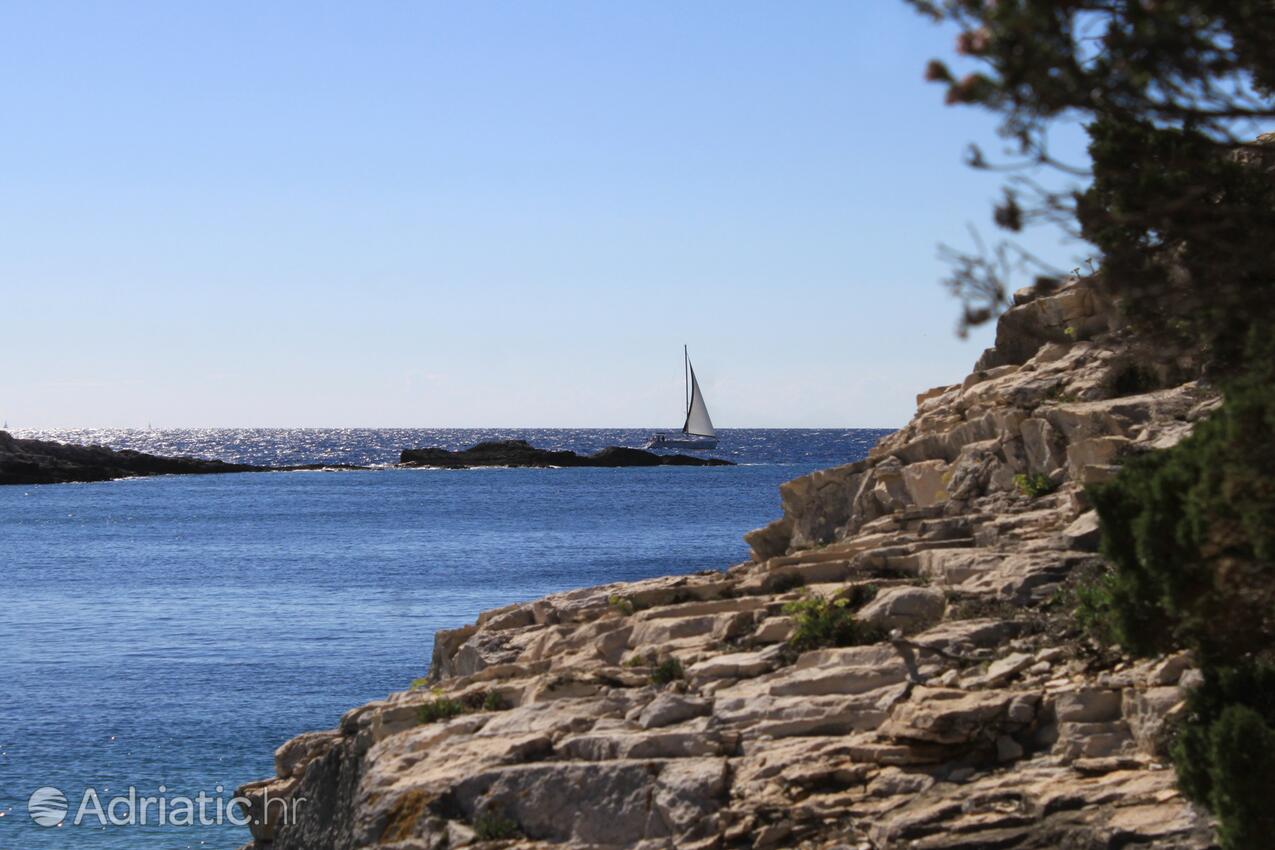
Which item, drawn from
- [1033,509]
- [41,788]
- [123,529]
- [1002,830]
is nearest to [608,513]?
[123,529]

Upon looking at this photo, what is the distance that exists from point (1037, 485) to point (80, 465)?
162 m

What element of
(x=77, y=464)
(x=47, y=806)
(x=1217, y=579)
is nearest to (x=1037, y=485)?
(x=1217, y=579)

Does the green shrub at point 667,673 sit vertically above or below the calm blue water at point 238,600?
above

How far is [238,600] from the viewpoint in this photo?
190 feet

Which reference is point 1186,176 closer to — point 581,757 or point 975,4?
point 975,4

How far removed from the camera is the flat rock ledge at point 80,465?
161 metres

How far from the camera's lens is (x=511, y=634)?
24.5 meters

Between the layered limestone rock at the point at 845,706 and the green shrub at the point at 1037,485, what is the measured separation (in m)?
0.05

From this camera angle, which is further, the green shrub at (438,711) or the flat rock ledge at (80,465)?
the flat rock ledge at (80,465)

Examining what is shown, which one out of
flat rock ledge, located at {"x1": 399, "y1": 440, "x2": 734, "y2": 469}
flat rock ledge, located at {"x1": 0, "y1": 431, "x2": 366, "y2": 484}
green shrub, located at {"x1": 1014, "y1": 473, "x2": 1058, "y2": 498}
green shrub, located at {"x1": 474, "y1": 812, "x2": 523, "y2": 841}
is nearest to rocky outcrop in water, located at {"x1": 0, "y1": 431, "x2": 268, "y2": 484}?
flat rock ledge, located at {"x1": 0, "y1": 431, "x2": 366, "y2": 484}

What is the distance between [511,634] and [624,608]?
2.55 meters

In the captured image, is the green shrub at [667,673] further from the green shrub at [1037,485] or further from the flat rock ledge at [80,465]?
the flat rock ledge at [80,465]

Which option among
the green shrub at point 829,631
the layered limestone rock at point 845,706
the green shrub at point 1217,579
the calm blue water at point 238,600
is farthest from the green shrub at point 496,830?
the calm blue water at point 238,600

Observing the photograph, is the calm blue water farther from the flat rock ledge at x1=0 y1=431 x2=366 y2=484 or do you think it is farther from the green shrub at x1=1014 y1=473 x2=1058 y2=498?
the flat rock ledge at x1=0 y1=431 x2=366 y2=484
